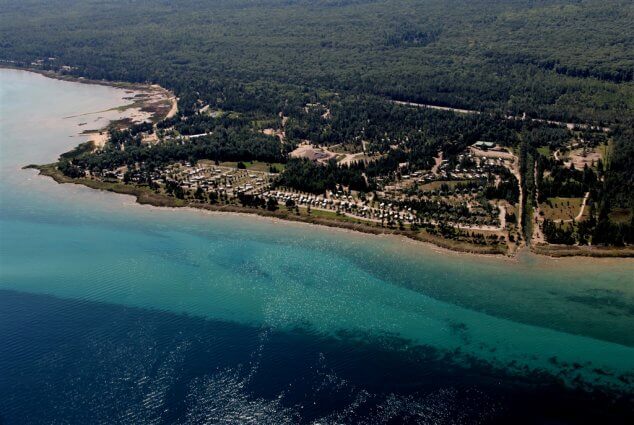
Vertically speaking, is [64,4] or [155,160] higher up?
[64,4]

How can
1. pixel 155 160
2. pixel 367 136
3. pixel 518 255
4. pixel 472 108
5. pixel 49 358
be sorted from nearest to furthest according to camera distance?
pixel 49 358, pixel 518 255, pixel 155 160, pixel 367 136, pixel 472 108

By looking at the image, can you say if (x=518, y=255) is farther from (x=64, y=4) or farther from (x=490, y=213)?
(x=64, y=4)

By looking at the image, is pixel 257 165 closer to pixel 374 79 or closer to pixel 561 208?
pixel 561 208

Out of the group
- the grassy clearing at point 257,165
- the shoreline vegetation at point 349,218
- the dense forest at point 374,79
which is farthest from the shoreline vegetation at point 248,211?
the grassy clearing at point 257,165

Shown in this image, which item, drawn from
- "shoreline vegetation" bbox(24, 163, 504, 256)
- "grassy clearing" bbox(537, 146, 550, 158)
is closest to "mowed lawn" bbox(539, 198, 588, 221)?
"shoreline vegetation" bbox(24, 163, 504, 256)

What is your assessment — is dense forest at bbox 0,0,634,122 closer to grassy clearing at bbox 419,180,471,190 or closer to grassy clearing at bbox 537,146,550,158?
grassy clearing at bbox 537,146,550,158

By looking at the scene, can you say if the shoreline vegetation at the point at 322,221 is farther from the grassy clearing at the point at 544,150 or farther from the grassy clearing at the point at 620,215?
the grassy clearing at the point at 544,150

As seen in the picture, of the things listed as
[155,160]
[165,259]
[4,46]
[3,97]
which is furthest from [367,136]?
[4,46]
